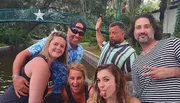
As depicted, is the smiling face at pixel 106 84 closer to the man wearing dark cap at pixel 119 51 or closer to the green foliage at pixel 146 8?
the man wearing dark cap at pixel 119 51

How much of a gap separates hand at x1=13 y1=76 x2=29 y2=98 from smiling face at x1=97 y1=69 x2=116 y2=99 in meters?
0.65

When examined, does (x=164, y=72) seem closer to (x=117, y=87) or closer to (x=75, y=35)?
(x=117, y=87)

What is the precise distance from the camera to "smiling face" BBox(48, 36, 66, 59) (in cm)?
285

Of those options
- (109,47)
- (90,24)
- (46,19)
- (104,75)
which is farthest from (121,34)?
(46,19)

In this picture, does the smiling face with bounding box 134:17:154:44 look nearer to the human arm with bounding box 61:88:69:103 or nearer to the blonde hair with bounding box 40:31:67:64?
the blonde hair with bounding box 40:31:67:64

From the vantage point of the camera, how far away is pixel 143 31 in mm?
2869

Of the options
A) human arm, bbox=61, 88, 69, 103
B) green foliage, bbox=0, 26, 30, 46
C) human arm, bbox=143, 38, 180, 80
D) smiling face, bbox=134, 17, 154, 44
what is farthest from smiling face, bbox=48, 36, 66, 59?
green foliage, bbox=0, 26, 30, 46

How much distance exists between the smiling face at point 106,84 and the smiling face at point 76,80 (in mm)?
557

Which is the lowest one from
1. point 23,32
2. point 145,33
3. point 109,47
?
point 23,32

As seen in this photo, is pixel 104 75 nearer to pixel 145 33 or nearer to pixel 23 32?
pixel 145 33

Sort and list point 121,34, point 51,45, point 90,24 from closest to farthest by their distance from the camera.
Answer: point 51,45, point 121,34, point 90,24

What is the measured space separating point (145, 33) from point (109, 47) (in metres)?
1.29

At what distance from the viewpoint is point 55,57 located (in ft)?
9.43

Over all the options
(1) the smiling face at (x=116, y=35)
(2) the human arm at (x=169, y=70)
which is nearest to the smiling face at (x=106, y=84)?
(2) the human arm at (x=169, y=70)
